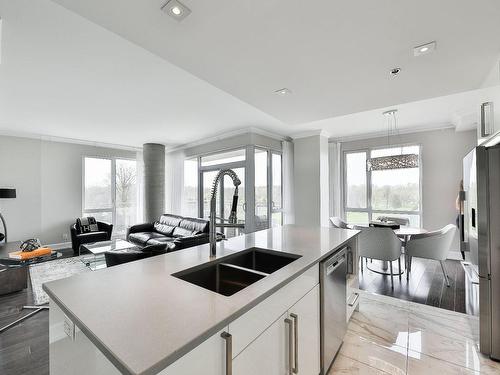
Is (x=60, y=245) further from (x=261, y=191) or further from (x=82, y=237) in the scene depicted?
(x=261, y=191)

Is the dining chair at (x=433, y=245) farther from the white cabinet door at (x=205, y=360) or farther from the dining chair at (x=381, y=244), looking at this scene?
the white cabinet door at (x=205, y=360)

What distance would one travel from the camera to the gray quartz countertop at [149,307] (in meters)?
0.62

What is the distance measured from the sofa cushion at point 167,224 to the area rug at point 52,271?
1.59 meters

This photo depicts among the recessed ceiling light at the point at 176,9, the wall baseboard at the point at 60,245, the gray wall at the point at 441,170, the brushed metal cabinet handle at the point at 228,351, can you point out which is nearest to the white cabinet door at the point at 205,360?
the brushed metal cabinet handle at the point at 228,351

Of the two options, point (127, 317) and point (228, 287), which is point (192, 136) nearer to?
point (228, 287)

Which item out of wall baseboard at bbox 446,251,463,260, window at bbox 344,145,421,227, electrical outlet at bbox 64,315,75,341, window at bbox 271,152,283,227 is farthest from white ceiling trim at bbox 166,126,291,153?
electrical outlet at bbox 64,315,75,341

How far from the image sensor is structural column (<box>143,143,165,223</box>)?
617cm

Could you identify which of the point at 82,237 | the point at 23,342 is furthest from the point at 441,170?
the point at 82,237

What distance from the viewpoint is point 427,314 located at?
2.52 metres

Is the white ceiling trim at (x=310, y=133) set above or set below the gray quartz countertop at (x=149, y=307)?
above

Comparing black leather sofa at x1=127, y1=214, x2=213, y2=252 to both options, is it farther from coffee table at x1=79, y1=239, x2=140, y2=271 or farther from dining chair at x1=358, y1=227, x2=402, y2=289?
dining chair at x1=358, y1=227, x2=402, y2=289

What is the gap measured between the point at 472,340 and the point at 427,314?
17.6 inches

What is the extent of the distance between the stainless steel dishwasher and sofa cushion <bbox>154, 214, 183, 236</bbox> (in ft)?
13.2

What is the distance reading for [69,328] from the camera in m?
0.86
